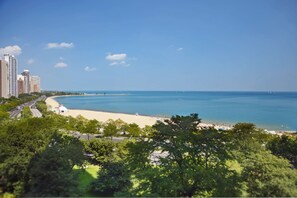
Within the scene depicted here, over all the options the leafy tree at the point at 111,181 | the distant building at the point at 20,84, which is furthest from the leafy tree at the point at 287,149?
the distant building at the point at 20,84

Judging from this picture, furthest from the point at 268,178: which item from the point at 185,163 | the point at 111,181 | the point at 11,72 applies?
the point at 11,72

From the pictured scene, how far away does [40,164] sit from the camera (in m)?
9.70

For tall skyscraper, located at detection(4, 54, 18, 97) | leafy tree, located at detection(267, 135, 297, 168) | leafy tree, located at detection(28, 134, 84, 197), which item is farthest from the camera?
tall skyscraper, located at detection(4, 54, 18, 97)

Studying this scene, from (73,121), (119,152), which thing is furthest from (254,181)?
(73,121)

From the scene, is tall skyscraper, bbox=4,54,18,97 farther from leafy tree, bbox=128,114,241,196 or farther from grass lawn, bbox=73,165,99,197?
leafy tree, bbox=128,114,241,196

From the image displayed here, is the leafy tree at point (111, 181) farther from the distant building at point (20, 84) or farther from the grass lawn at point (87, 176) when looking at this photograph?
the distant building at point (20, 84)

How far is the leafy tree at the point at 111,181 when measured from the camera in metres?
13.0

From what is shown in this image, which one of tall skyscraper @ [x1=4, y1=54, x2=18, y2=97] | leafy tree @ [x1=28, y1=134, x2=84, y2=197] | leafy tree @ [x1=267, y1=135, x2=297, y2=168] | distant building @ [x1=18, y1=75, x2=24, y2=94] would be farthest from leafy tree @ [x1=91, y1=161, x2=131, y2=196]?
distant building @ [x1=18, y1=75, x2=24, y2=94]

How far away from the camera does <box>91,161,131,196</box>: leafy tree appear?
510 inches

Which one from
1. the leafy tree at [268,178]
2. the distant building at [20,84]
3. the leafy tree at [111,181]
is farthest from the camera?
the distant building at [20,84]

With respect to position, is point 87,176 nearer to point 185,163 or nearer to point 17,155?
point 17,155

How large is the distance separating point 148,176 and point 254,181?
3.93m

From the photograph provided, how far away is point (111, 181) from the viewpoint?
1312 centimetres

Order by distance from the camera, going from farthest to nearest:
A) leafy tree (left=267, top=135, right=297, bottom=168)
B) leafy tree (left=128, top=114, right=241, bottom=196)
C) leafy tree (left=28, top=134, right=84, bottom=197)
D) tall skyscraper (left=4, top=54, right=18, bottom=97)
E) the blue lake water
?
1. tall skyscraper (left=4, top=54, right=18, bottom=97)
2. the blue lake water
3. leafy tree (left=267, top=135, right=297, bottom=168)
4. leafy tree (left=128, top=114, right=241, bottom=196)
5. leafy tree (left=28, top=134, right=84, bottom=197)
